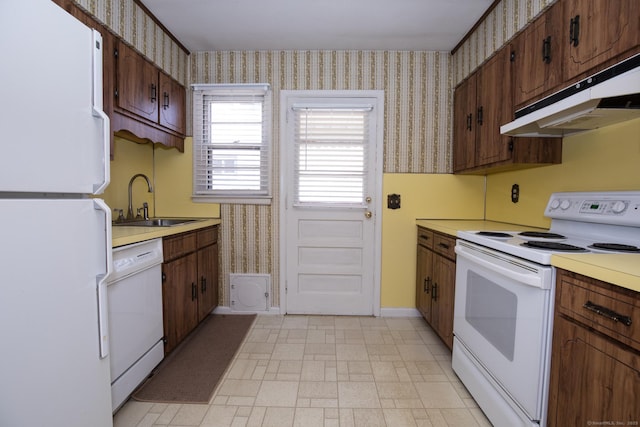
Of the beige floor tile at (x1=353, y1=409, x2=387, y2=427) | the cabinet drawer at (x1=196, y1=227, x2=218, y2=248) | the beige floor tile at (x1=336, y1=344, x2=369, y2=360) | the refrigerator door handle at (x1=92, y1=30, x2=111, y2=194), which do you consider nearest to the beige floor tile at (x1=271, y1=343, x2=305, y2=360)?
the beige floor tile at (x1=336, y1=344, x2=369, y2=360)

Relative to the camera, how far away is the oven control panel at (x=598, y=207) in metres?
1.37

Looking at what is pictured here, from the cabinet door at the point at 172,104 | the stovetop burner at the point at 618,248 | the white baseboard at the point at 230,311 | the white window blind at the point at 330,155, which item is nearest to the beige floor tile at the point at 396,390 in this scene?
the stovetop burner at the point at 618,248

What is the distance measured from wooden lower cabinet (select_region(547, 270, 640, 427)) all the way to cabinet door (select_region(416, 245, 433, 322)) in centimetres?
135

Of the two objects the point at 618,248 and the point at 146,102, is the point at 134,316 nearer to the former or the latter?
the point at 146,102

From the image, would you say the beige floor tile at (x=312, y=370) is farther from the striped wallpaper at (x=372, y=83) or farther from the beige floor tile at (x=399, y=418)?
the striped wallpaper at (x=372, y=83)

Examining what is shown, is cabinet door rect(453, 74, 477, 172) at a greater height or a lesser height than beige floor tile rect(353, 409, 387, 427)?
greater

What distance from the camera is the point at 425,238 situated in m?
2.61

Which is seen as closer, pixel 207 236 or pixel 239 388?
pixel 239 388

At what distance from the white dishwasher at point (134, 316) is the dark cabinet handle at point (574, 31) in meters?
2.44

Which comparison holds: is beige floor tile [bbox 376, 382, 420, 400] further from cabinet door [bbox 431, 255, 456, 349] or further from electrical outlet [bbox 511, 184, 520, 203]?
electrical outlet [bbox 511, 184, 520, 203]

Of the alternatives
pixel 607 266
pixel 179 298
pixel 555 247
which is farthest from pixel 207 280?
pixel 607 266

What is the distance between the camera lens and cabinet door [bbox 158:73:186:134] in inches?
95.4

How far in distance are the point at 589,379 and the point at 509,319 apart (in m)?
0.40

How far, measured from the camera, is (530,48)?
174 cm
